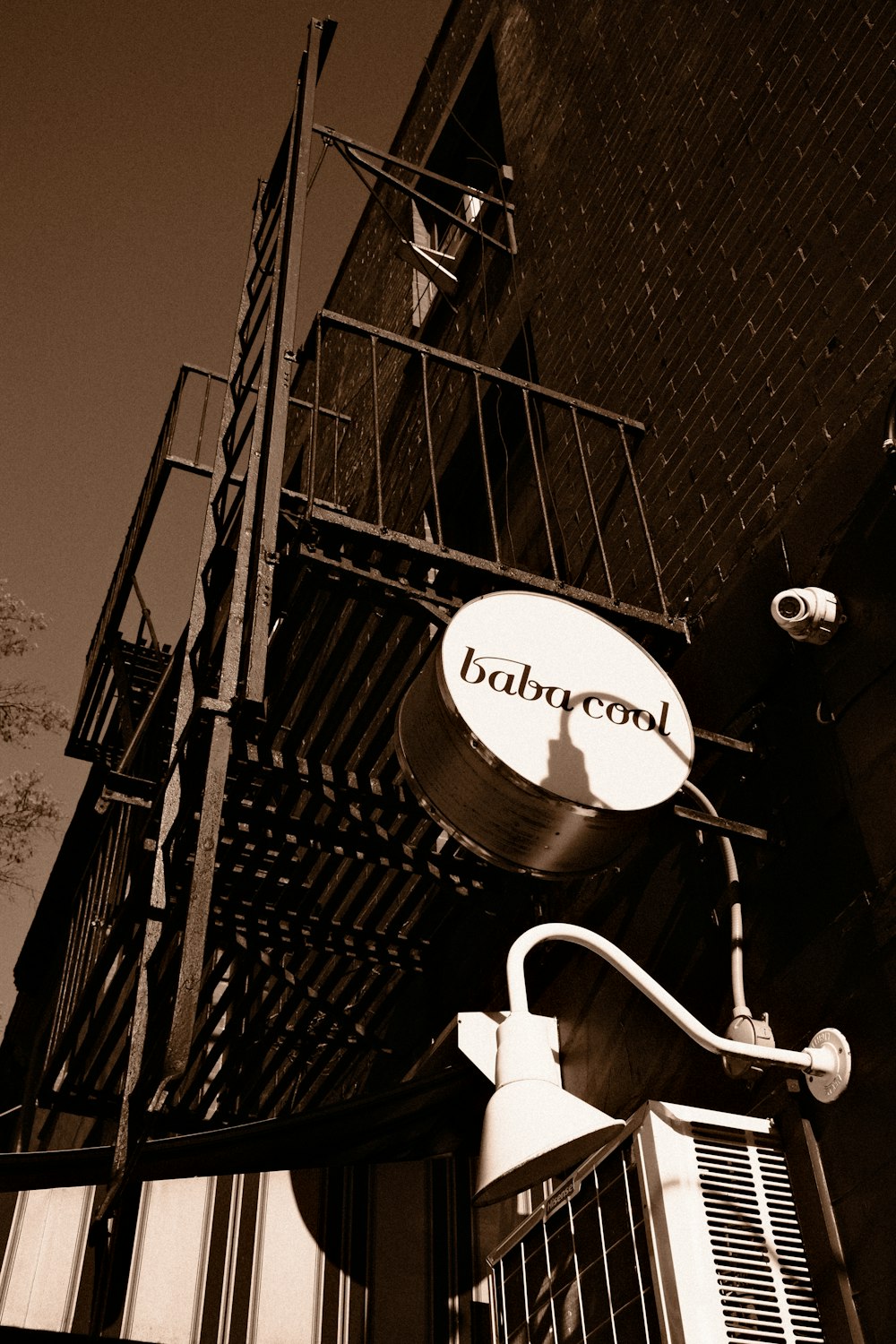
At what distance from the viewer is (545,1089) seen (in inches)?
124

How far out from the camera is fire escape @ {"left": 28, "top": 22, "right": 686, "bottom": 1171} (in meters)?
4.81

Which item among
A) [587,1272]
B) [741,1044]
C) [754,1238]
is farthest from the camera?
[587,1272]

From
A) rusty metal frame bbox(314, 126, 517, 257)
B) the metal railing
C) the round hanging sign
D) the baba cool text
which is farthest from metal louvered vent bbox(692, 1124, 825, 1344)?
rusty metal frame bbox(314, 126, 517, 257)

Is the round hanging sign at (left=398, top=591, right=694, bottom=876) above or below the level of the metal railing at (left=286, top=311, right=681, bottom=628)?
below

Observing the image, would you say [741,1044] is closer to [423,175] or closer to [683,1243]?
[683,1243]

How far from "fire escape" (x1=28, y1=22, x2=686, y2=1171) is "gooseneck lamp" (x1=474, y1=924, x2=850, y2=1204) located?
1097 millimetres

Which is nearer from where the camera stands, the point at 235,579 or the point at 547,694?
the point at 547,694

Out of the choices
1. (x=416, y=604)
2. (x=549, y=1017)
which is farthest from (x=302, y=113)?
(x=549, y=1017)

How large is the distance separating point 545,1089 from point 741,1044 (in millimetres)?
657

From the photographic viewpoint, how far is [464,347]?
370 inches

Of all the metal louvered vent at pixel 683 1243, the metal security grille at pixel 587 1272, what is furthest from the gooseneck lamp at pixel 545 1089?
the metal security grille at pixel 587 1272

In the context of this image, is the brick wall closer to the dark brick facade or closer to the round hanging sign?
the dark brick facade

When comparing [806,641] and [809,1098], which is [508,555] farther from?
[809,1098]

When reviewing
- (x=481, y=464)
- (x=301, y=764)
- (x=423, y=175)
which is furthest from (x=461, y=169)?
(x=301, y=764)
